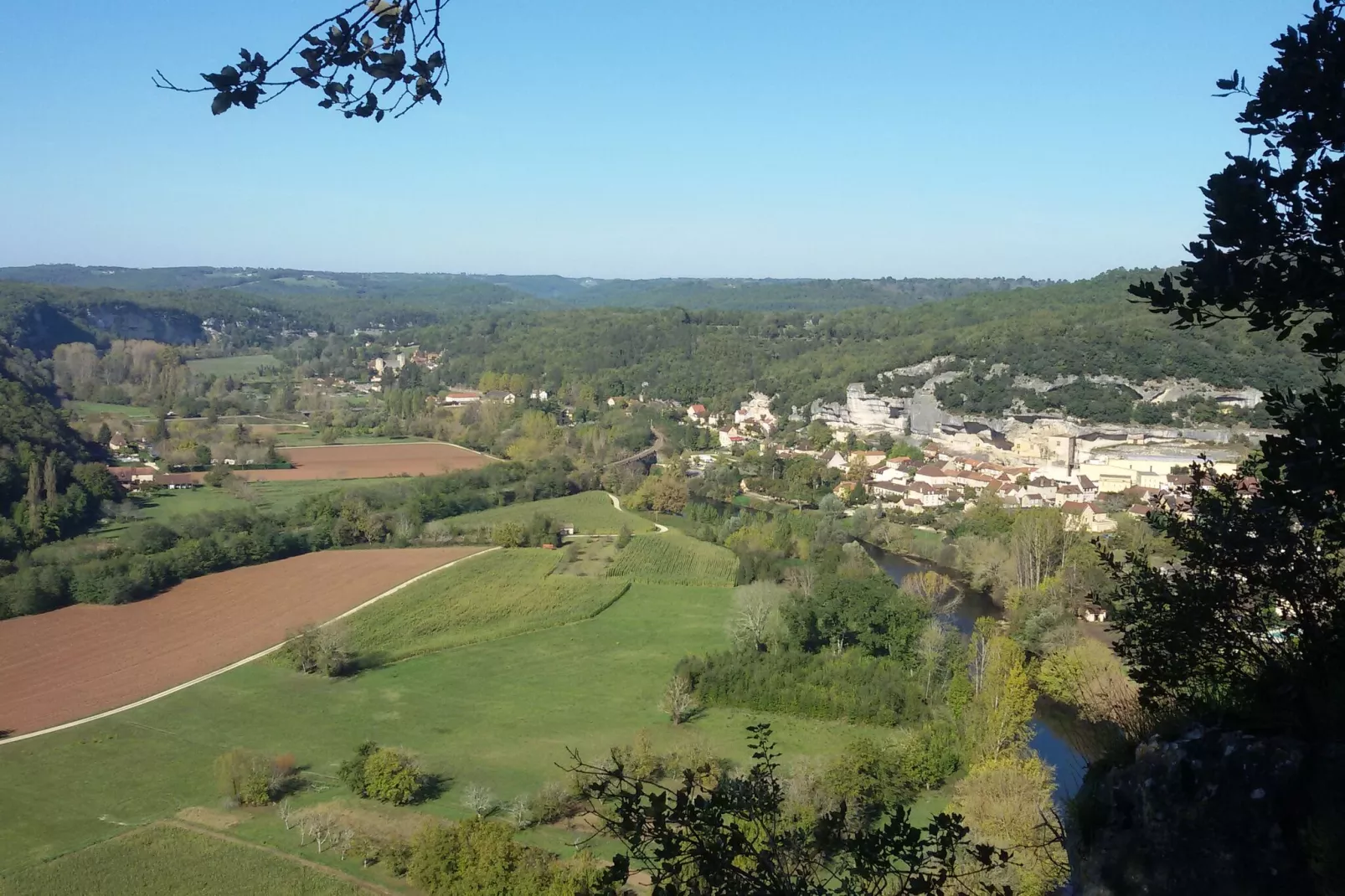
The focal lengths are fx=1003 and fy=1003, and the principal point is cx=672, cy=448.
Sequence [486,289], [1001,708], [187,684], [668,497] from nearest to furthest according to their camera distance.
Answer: [1001,708] → [187,684] → [668,497] → [486,289]

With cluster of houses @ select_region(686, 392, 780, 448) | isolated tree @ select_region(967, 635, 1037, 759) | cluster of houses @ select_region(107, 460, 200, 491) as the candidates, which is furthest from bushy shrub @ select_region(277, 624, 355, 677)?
cluster of houses @ select_region(686, 392, 780, 448)

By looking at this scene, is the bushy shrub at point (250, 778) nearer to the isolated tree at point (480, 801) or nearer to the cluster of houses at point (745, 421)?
the isolated tree at point (480, 801)

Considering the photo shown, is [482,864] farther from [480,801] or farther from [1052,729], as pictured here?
[1052,729]

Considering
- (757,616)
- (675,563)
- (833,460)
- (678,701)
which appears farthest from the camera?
(833,460)

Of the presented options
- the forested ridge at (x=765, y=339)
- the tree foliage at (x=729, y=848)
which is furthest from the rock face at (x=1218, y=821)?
the forested ridge at (x=765, y=339)

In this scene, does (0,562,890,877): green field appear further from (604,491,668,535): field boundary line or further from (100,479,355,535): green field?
(100,479,355,535): green field

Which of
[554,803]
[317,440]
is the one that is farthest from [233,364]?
[554,803]

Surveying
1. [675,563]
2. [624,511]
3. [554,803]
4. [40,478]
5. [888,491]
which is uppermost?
[40,478]
